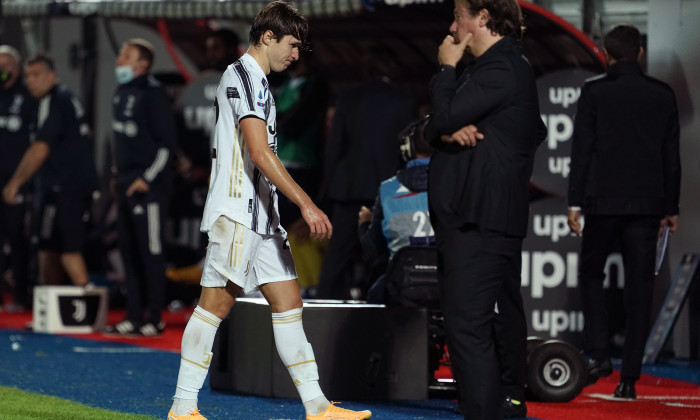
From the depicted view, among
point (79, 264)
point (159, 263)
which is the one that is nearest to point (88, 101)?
point (79, 264)

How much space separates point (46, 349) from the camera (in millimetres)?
10250

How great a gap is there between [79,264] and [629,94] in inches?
234

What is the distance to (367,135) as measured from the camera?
10406 mm

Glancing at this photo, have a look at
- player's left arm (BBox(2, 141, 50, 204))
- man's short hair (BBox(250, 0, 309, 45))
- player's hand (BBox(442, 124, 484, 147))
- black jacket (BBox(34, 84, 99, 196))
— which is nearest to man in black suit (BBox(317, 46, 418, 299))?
black jacket (BBox(34, 84, 99, 196))

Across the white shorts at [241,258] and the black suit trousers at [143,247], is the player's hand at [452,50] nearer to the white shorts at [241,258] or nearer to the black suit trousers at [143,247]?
the white shorts at [241,258]

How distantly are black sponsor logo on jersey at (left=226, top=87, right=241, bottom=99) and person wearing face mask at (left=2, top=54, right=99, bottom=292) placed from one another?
20.8 ft

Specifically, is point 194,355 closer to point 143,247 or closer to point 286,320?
point 286,320

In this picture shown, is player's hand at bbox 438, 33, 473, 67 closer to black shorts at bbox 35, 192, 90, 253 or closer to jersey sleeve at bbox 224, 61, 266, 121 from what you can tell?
jersey sleeve at bbox 224, 61, 266, 121

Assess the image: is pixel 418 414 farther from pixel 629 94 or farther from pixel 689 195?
pixel 689 195

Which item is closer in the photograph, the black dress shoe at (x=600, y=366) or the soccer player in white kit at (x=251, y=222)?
the soccer player in white kit at (x=251, y=222)

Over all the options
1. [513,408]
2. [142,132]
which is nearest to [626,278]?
[513,408]

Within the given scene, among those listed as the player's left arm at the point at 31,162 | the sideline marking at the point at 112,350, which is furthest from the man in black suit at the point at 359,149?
the player's left arm at the point at 31,162

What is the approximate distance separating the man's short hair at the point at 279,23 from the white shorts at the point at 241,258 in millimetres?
846

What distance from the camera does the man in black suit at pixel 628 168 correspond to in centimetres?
797
